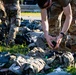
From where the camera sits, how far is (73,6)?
7582 millimetres

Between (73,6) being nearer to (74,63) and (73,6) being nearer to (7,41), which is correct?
(74,63)

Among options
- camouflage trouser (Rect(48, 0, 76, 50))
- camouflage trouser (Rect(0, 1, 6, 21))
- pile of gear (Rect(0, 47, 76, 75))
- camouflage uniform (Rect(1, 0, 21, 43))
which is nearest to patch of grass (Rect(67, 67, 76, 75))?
pile of gear (Rect(0, 47, 76, 75))

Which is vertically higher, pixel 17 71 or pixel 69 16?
pixel 69 16

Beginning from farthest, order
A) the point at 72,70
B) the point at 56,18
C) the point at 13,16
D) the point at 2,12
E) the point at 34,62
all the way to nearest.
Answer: the point at 2,12 → the point at 13,16 → the point at 56,18 → the point at 72,70 → the point at 34,62

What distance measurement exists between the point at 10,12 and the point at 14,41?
0.71 m

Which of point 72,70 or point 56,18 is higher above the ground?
point 56,18

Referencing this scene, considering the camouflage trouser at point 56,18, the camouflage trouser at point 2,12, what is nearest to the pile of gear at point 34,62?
the camouflage trouser at point 56,18

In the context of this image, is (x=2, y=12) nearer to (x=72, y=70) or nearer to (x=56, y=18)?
(x=56, y=18)

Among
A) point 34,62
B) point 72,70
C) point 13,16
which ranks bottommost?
point 72,70

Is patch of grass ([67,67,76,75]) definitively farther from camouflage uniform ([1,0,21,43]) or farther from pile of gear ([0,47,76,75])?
camouflage uniform ([1,0,21,43])

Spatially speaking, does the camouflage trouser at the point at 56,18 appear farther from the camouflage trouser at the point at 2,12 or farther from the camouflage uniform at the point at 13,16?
the camouflage trouser at the point at 2,12

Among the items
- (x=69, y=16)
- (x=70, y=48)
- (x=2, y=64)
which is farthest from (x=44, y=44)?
(x=69, y=16)

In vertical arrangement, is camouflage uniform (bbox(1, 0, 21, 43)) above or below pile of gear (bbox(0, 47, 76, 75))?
above

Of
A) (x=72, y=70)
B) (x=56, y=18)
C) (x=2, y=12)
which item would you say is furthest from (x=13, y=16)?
(x=72, y=70)
